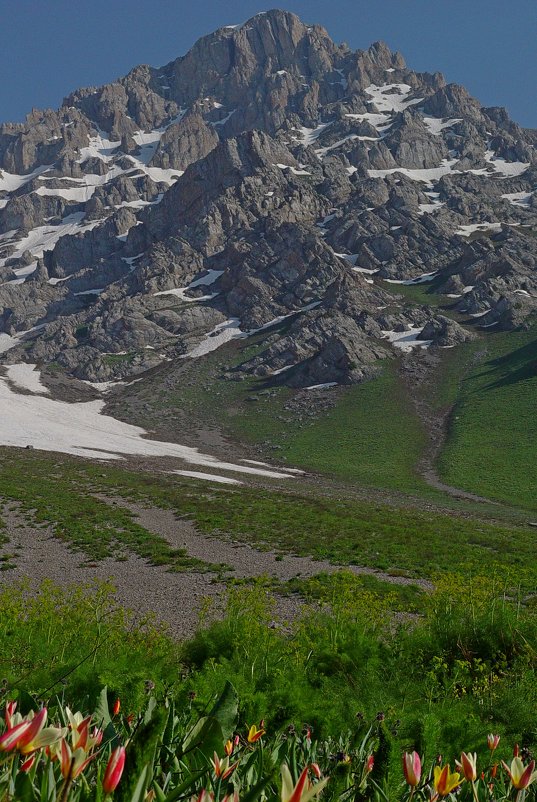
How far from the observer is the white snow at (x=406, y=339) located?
133 m

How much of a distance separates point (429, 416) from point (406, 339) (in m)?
41.2

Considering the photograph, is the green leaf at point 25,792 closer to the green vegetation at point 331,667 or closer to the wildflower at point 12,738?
the wildflower at point 12,738

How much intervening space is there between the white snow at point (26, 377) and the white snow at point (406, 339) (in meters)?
85.3

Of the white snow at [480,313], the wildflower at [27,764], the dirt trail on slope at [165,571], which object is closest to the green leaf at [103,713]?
the wildflower at [27,764]

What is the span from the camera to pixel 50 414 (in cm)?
10638

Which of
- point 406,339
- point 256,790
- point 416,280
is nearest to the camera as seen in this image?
point 256,790

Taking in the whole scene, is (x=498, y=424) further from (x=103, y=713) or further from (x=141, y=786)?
(x=141, y=786)

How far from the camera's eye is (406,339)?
138 meters

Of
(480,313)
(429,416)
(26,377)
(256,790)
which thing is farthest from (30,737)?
(480,313)

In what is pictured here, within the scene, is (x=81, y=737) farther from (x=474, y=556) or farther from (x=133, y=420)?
(x=133, y=420)

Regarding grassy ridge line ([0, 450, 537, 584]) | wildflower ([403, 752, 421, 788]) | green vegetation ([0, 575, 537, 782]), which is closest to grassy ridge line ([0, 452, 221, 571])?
grassy ridge line ([0, 450, 537, 584])

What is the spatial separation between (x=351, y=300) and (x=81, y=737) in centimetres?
15235

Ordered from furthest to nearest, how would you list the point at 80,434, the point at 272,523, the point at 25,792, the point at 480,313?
the point at 480,313 < the point at 80,434 < the point at 272,523 < the point at 25,792

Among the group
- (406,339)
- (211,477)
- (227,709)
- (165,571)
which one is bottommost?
(211,477)
